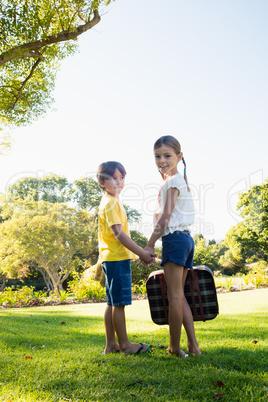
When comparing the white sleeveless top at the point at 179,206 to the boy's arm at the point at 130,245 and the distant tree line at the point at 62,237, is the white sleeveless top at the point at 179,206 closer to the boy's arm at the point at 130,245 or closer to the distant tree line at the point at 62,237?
the boy's arm at the point at 130,245

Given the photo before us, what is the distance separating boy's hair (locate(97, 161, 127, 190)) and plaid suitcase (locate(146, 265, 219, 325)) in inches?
40.4

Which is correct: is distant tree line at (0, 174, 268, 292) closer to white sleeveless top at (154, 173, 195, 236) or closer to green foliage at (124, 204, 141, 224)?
green foliage at (124, 204, 141, 224)

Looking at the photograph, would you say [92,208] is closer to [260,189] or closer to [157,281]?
[260,189]

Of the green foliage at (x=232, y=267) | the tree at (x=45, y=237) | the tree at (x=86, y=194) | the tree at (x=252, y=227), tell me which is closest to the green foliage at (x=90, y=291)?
the tree at (x=45, y=237)

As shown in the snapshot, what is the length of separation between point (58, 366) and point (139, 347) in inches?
28.6

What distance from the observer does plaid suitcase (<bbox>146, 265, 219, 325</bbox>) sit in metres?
2.94

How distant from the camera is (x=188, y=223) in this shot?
2.66 meters

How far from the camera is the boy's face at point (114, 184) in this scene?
3.00 m

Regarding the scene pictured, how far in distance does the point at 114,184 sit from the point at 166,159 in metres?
0.55

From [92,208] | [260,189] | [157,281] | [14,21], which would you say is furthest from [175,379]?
[92,208]

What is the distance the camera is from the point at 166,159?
282 cm

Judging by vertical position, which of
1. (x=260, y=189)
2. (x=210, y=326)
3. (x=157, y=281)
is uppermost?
(x=260, y=189)

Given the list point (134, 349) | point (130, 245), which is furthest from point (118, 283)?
point (134, 349)

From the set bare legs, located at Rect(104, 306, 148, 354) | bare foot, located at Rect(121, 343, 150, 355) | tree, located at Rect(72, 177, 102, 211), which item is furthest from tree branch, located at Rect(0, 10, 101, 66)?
tree, located at Rect(72, 177, 102, 211)
